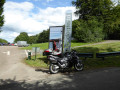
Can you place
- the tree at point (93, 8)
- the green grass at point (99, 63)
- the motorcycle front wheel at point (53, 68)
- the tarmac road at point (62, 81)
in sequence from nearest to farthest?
the tarmac road at point (62, 81)
the motorcycle front wheel at point (53, 68)
the green grass at point (99, 63)
the tree at point (93, 8)

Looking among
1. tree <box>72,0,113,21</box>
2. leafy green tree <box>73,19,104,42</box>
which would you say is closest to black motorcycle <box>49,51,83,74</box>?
leafy green tree <box>73,19,104,42</box>

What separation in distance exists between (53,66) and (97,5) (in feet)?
91.0

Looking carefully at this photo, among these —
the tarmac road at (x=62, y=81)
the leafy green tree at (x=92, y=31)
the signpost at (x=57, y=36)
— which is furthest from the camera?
the leafy green tree at (x=92, y=31)

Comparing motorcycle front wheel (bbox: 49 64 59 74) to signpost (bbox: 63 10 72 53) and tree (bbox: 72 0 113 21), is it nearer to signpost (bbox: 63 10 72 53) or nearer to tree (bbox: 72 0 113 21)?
signpost (bbox: 63 10 72 53)

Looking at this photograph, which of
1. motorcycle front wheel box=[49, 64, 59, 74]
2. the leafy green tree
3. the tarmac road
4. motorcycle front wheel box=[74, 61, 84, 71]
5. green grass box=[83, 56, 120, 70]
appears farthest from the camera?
the leafy green tree

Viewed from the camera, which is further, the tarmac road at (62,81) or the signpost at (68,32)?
the signpost at (68,32)

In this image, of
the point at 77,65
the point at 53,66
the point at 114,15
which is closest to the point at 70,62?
the point at 77,65

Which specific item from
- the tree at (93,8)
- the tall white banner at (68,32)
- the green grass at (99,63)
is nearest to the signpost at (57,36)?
the tall white banner at (68,32)

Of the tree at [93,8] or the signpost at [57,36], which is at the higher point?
the tree at [93,8]

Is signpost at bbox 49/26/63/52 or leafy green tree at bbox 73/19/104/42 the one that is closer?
signpost at bbox 49/26/63/52

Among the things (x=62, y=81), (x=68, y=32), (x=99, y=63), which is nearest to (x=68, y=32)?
(x=68, y=32)

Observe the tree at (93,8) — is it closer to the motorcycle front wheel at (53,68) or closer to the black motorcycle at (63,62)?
the black motorcycle at (63,62)

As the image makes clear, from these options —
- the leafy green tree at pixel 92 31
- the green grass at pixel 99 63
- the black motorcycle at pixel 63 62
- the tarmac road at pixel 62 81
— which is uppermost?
the leafy green tree at pixel 92 31

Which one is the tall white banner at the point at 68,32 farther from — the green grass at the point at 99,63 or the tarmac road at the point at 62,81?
the tarmac road at the point at 62,81
